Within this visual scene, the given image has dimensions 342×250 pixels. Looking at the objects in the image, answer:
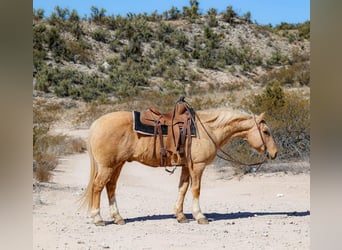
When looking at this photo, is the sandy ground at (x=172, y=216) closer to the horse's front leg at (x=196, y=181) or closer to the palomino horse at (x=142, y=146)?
the horse's front leg at (x=196, y=181)

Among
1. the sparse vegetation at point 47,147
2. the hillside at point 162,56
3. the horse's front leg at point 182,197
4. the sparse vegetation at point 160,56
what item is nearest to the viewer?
the horse's front leg at point 182,197

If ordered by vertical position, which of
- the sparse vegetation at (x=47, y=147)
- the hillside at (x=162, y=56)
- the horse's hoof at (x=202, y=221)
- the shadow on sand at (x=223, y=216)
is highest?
the hillside at (x=162, y=56)

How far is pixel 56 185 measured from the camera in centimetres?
823

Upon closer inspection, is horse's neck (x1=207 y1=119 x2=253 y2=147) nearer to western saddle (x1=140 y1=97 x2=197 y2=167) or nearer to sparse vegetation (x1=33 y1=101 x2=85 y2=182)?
western saddle (x1=140 y1=97 x2=197 y2=167)

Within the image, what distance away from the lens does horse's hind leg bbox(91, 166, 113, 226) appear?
5.04m

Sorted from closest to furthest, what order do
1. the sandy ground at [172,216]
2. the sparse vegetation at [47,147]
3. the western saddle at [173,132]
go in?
the sandy ground at [172,216]
the western saddle at [173,132]
the sparse vegetation at [47,147]

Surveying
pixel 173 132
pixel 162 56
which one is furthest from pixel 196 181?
pixel 162 56

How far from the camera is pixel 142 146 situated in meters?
5.14

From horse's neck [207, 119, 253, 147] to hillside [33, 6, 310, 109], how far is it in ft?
38.3

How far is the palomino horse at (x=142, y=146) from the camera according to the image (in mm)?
5059

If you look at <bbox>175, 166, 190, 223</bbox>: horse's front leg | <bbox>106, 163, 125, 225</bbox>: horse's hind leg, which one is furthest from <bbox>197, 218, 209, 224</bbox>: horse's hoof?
<bbox>106, 163, 125, 225</bbox>: horse's hind leg

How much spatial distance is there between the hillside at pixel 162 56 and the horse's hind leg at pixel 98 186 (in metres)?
11.9

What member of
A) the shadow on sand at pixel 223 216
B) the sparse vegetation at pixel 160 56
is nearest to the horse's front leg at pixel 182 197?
the shadow on sand at pixel 223 216

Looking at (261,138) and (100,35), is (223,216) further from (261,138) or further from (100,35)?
(100,35)
